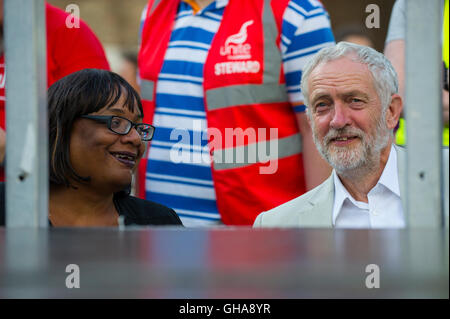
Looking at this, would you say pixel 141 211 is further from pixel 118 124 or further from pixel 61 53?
pixel 61 53

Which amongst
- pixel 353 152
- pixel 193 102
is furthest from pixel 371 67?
pixel 193 102

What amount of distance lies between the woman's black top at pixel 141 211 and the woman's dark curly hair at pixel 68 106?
13 cm

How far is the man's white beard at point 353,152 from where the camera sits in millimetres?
2234

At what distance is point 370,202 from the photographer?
2211mm

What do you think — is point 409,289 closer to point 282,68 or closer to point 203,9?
point 282,68

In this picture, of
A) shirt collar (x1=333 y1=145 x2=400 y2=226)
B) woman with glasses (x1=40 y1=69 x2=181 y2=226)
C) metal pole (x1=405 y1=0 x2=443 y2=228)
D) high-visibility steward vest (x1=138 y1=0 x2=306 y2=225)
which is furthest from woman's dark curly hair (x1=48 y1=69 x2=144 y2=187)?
metal pole (x1=405 y1=0 x2=443 y2=228)

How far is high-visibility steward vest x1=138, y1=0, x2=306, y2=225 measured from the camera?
231 cm

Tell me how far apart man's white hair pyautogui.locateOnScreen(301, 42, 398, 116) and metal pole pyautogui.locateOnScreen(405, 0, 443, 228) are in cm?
113

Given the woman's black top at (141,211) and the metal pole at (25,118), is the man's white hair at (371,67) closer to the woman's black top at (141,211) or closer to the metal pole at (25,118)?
the woman's black top at (141,211)

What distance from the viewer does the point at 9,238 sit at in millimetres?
1208

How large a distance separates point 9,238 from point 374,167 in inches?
52.0

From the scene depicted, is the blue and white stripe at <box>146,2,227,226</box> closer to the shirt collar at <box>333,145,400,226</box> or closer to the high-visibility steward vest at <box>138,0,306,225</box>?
the high-visibility steward vest at <box>138,0,306,225</box>
